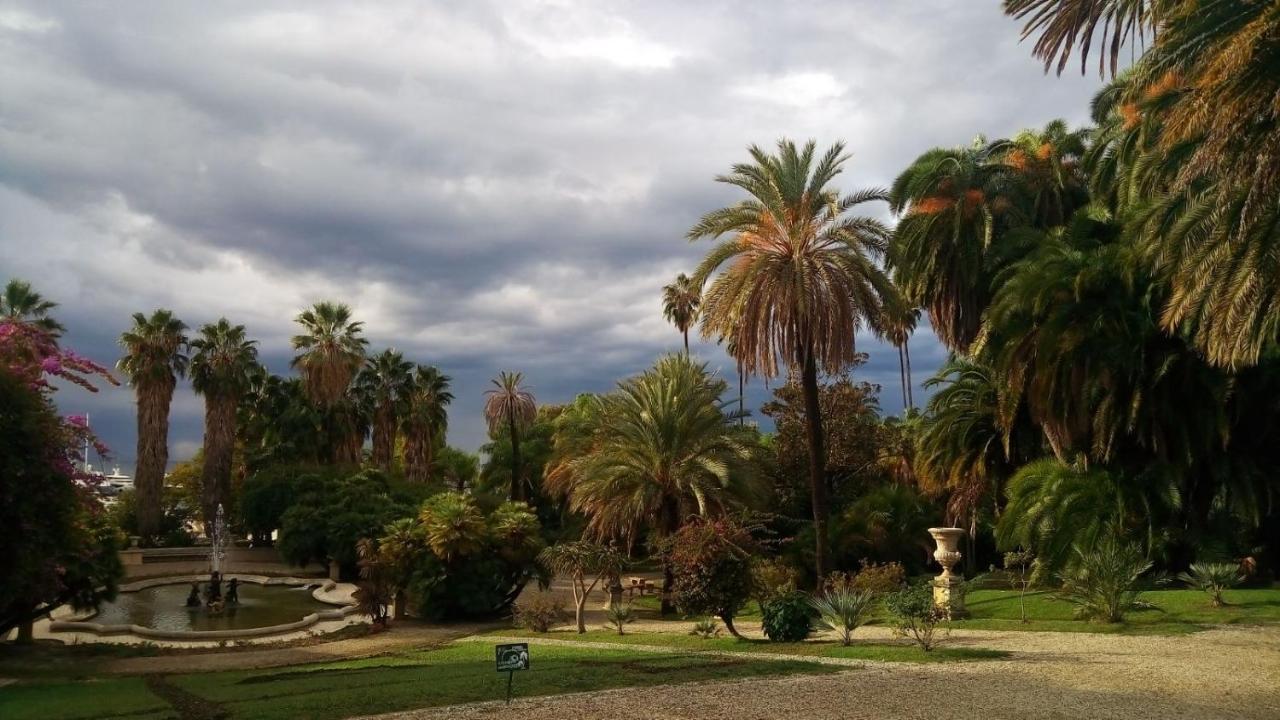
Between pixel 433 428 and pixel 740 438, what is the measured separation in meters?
33.0

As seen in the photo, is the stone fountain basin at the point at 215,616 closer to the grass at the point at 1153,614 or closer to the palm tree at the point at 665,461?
the palm tree at the point at 665,461

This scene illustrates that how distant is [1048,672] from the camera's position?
12.5 meters

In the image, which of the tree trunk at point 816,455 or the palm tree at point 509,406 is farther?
the palm tree at point 509,406

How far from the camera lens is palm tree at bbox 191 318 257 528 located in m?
48.5

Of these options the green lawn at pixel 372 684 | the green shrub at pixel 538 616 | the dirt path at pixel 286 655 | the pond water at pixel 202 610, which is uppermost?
the green lawn at pixel 372 684

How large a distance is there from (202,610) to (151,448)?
19333 mm

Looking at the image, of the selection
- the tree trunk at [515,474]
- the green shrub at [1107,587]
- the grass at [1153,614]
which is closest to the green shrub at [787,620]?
the grass at [1153,614]

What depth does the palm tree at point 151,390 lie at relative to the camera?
46.5 meters

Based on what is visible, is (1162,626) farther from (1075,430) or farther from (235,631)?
(235,631)

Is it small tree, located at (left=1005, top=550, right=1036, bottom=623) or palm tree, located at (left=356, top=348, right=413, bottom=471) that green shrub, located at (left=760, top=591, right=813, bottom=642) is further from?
palm tree, located at (left=356, top=348, right=413, bottom=471)

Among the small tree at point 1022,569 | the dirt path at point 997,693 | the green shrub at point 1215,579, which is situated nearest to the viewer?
the dirt path at point 997,693

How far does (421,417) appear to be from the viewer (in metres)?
56.2

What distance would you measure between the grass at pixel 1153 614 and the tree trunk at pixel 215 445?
4009 cm

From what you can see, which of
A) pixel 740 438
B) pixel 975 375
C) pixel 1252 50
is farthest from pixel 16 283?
pixel 1252 50
